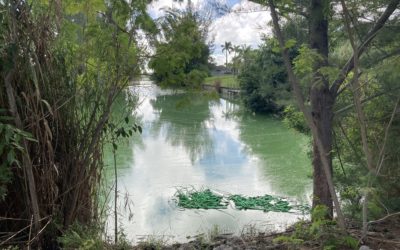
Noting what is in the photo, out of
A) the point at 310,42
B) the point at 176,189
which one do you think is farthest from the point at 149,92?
the point at 176,189

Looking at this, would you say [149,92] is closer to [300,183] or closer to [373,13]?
[373,13]

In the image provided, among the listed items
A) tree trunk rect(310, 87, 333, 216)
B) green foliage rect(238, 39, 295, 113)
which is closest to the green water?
tree trunk rect(310, 87, 333, 216)

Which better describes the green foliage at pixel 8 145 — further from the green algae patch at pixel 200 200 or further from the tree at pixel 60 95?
the green algae patch at pixel 200 200

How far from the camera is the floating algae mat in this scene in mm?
6340

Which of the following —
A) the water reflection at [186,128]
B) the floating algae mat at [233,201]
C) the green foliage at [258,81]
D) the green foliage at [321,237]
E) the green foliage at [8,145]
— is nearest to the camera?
the green foliage at [8,145]

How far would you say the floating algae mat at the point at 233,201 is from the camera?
6340 mm

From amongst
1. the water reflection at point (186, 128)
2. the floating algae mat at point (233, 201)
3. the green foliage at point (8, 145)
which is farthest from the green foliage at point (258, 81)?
the green foliage at point (8, 145)

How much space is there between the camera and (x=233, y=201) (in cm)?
A: 666

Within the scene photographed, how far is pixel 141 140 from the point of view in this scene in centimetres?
1136

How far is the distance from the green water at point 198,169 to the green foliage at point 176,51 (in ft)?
0.40

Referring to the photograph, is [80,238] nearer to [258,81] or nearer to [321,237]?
[321,237]

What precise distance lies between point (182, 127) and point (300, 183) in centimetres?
694

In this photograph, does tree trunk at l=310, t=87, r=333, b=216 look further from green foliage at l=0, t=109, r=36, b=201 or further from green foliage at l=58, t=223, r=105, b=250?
green foliage at l=0, t=109, r=36, b=201

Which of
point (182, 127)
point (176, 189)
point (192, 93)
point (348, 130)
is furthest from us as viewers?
point (182, 127)
